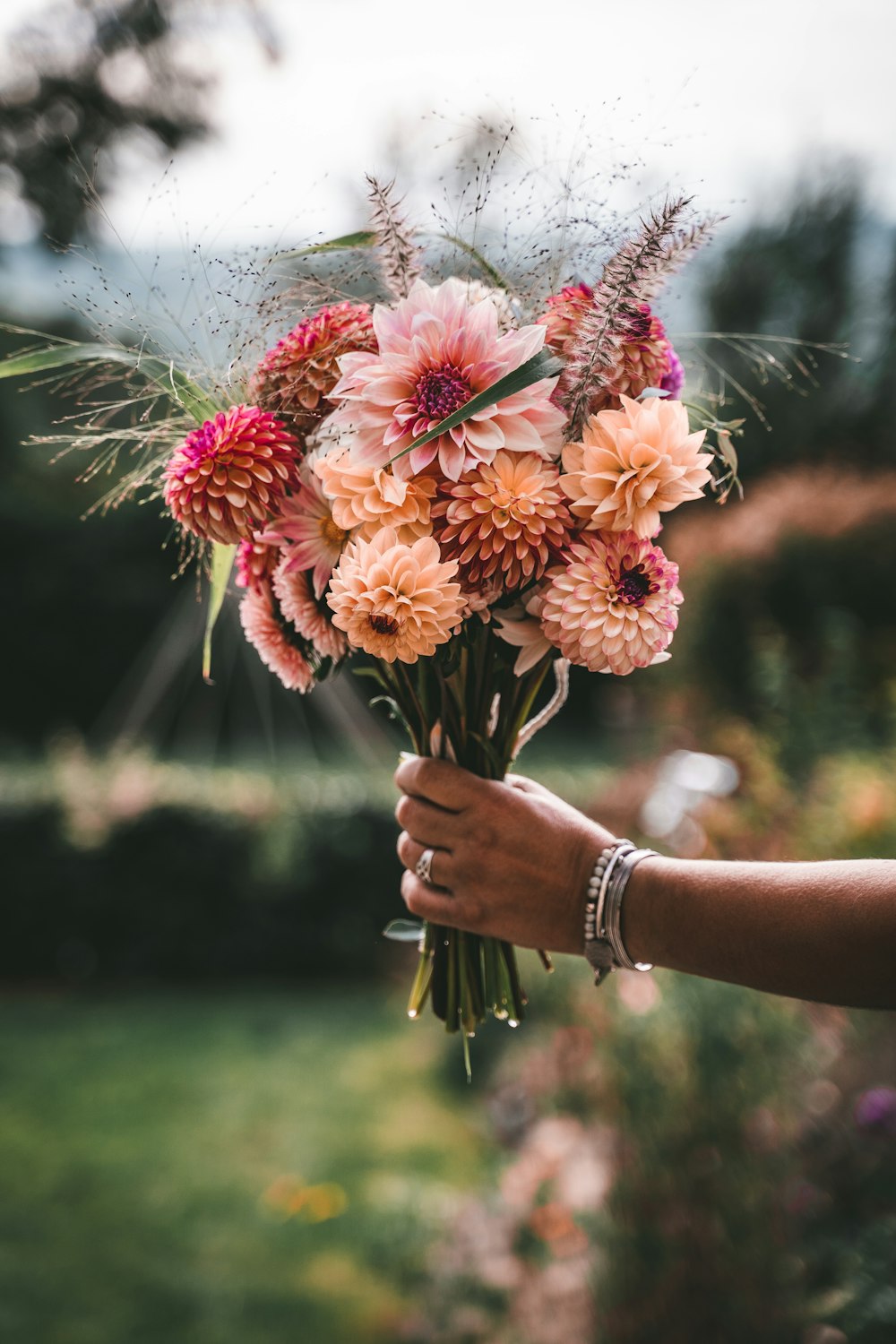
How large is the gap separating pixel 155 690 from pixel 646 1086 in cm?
605

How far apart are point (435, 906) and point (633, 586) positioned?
52 centimetres

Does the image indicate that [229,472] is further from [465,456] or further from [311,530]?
[465,456]

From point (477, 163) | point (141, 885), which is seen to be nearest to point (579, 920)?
point (477, 163)

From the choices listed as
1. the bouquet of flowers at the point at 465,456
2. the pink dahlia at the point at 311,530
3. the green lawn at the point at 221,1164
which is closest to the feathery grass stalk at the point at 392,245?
the bouquet of flowers at the point at 465,456

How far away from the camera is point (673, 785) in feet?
13.6

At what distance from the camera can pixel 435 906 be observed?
1309 mm

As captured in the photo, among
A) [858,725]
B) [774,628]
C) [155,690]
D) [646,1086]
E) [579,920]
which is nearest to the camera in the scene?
[579,920]

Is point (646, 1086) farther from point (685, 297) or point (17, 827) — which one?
point (17, 827)

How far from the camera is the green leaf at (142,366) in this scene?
47.5 inches

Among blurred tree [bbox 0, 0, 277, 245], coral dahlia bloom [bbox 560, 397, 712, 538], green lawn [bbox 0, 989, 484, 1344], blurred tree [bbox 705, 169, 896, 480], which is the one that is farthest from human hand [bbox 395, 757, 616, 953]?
blurred tree [bbox 705, 169, 896, 480]

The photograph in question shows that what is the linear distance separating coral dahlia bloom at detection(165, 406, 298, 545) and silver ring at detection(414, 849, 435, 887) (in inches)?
19.5

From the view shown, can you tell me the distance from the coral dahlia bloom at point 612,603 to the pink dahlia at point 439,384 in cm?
14

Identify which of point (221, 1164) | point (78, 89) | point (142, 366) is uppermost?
point (78, 89)

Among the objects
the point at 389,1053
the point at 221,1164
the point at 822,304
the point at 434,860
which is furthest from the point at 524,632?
the point at 822,304
